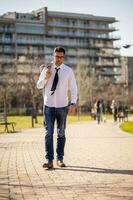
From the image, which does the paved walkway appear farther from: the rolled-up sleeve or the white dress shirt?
the rolled-up sleeve

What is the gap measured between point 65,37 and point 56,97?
137895 mm

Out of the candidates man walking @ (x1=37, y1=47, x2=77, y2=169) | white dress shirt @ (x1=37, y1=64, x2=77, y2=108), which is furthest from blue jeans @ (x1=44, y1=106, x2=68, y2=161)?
white dress shirt @ (x1=37, y1=64, x2=77, y2=108)

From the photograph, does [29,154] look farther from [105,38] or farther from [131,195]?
[105,38]

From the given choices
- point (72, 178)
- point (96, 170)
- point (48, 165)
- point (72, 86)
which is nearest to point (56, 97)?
point (72, 86)

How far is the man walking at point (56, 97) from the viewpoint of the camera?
33.2 feet

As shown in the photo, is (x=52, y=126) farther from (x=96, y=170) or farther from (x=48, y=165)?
(x=96, y=170)

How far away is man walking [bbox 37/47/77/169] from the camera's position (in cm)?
1012

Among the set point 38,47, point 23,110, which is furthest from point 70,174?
point 38,47

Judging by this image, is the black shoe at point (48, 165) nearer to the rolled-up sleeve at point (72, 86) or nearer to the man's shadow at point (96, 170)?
the man's shadow at point (96, 170)

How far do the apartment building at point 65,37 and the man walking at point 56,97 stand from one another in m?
120

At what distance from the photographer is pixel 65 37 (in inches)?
5787

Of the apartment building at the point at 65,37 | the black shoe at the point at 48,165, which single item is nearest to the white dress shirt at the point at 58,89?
the black shoe at the point at 48,165

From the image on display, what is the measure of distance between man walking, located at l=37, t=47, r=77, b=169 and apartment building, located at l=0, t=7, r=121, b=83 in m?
120

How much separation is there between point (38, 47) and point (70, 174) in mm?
134836
